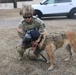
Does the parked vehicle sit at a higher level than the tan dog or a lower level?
lower

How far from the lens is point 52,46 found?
5441mm

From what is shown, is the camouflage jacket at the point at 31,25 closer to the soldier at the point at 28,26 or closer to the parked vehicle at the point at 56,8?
the soldier at the point at 28,26

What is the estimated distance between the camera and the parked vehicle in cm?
1783

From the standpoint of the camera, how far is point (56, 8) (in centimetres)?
1798

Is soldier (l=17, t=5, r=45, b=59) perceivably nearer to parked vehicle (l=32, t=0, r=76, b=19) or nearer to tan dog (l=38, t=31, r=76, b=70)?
tan dog (l=38, t=31, r=76, b=70)

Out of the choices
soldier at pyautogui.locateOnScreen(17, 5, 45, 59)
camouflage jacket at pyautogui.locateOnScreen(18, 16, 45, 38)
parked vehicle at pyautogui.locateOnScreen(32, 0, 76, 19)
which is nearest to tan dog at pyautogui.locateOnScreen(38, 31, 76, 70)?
soldier at pyautogui.locateOnScreen(17, 5, 45, 59)

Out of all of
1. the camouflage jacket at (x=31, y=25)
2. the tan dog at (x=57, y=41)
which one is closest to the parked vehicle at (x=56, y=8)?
the camouflage jacket at (x=31, y=25)

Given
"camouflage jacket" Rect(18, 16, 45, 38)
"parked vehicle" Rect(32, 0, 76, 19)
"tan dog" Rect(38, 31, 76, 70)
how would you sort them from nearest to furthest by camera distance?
"tan dog" Rect(38, 31, 76, 70)
"camouflage jacket" Rect(18, 16, 45, 38)
"parked vehicle" Rect(32, 0, 76, 19)

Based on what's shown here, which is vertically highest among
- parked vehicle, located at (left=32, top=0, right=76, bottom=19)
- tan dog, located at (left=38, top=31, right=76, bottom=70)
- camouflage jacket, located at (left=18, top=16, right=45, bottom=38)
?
camouflage jacket, located at (left=18, top=16, right=45, bottom=38)

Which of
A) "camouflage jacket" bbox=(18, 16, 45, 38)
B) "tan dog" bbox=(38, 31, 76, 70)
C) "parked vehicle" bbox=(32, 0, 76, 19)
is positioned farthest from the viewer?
"parked vehicle" bbox=(32, 0, 76, 19)

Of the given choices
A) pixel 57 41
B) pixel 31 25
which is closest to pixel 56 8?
pixel 31 25

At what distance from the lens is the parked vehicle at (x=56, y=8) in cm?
1783

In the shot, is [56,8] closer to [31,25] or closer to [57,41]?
[31,25]

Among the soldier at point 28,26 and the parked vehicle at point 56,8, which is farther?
the parked vehicle at point 56,8
